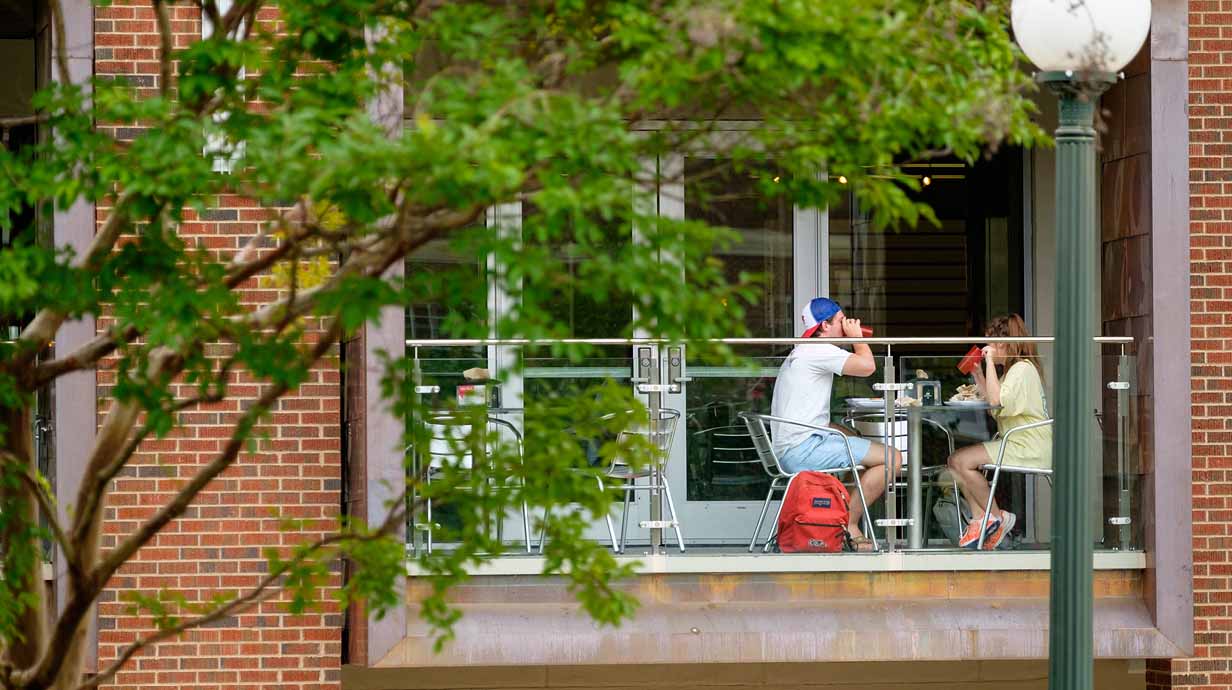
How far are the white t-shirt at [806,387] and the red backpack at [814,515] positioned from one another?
285 millimetres

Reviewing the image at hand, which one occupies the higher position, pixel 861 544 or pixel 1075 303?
pixel 1075 303

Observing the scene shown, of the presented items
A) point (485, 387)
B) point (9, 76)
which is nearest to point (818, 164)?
point (485, 387)

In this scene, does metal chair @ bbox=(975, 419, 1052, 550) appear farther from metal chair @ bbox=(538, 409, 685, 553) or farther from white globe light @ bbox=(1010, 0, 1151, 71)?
white globe light @ bbox=(1010, 0, 1151, 71)

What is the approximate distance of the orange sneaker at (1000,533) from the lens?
9.64 metres

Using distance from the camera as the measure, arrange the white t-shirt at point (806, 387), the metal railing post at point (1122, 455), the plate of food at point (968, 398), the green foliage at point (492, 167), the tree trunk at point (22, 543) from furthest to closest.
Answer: the metal railing post at point (1122, 455), the plate of food at point (968, 398), the white t-shirt at point (806, 387), the tree trunk at point (22, 543), the green foliage at point (492, 167)

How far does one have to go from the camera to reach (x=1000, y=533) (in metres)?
9.66

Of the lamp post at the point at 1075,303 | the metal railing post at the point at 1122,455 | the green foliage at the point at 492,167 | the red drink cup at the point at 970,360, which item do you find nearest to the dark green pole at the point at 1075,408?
the lamp post at the point at 1075,303

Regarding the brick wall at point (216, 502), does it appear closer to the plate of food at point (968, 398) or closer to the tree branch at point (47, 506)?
the plate of food at point (968, 398)

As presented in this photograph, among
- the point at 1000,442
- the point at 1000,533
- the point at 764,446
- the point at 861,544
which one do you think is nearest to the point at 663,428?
the point at 764,446

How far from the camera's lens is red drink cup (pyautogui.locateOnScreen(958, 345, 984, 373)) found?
9.48 metres

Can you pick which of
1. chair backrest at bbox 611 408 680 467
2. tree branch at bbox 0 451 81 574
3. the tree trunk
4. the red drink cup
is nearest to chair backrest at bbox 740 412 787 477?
chair backrest at bbox 611 408 680 467

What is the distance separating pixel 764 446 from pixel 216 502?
3.13 m

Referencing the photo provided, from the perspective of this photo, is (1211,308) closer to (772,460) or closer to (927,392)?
(927,392)

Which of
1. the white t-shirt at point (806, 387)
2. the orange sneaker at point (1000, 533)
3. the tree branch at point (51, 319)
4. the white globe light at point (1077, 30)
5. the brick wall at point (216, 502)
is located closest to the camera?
the tree branch at point (51, 319)
